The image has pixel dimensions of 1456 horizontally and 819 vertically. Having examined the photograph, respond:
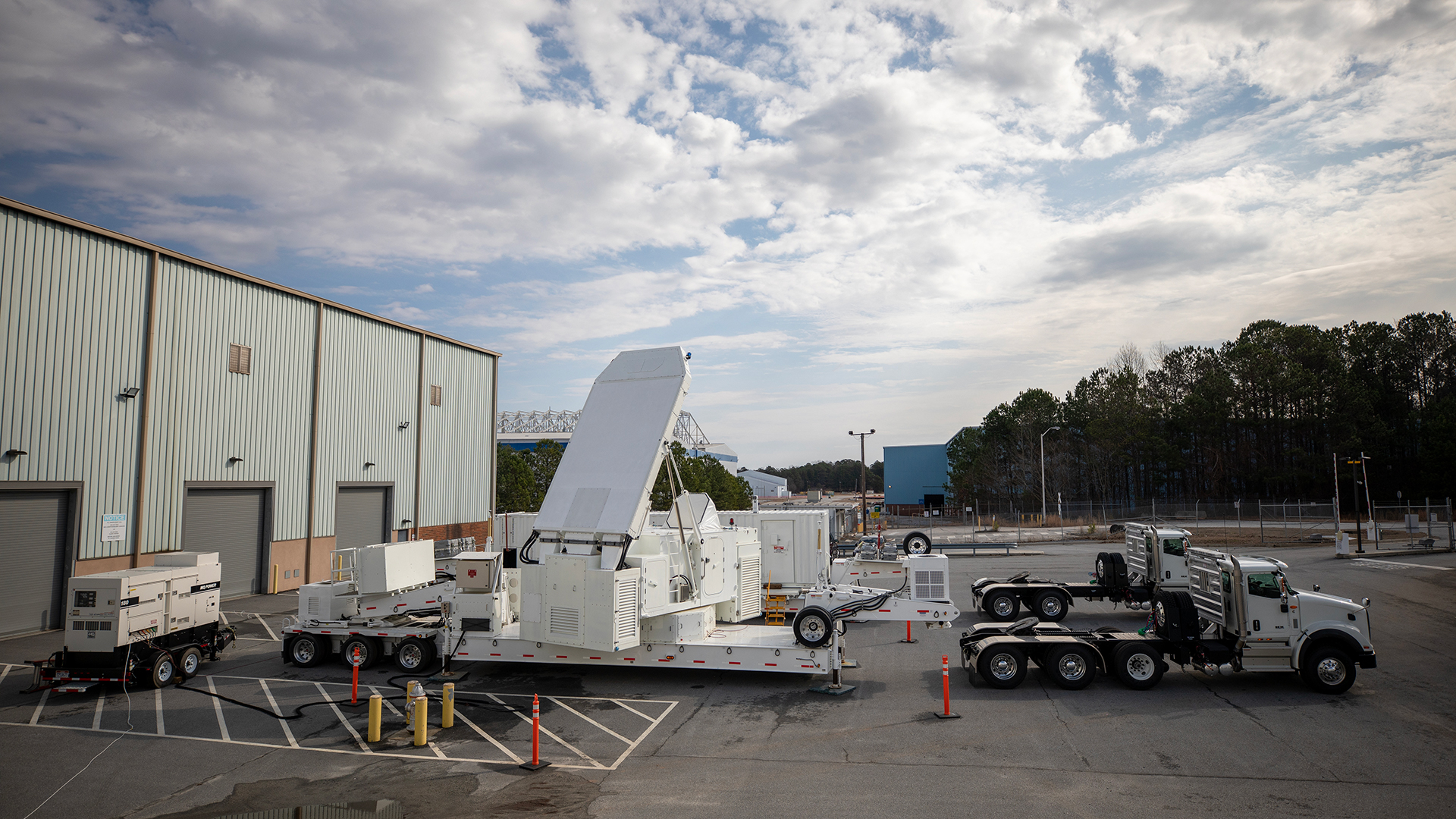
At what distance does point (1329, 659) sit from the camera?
39.2 ft

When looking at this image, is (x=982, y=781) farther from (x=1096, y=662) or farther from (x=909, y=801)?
(x=1096, y=662)

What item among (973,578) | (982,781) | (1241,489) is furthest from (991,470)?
(982,781)

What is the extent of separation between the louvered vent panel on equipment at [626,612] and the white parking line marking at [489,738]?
221cm

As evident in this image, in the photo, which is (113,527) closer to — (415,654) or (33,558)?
(33,558)

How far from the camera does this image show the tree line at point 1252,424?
6200cm

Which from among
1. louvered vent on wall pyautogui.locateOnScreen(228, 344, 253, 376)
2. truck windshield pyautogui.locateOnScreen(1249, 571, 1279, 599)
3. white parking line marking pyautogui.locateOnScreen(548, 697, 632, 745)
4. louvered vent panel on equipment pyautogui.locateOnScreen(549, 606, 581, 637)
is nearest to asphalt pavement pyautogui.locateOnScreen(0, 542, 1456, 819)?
white parking line marking pyautogui.locateOnScreen(548, 697, 632, 745)

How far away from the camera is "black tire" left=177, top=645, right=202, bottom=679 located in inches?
523

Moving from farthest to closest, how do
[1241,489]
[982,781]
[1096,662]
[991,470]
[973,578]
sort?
[991,470] < [1241,489] < [973,578] < [1096,662] < [982,781]

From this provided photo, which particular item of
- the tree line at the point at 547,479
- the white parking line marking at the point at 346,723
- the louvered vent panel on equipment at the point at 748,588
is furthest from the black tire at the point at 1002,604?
the tree line at the point at 547,479

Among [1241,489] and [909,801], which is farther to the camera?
[1241,489]

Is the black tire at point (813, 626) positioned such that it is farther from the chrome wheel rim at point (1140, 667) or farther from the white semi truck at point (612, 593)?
the chrome wheel rim at point (1140, 667)

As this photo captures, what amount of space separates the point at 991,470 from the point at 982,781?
74172 millimetres

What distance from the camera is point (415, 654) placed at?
13.9m

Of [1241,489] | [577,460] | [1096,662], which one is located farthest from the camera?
[1241,489]
